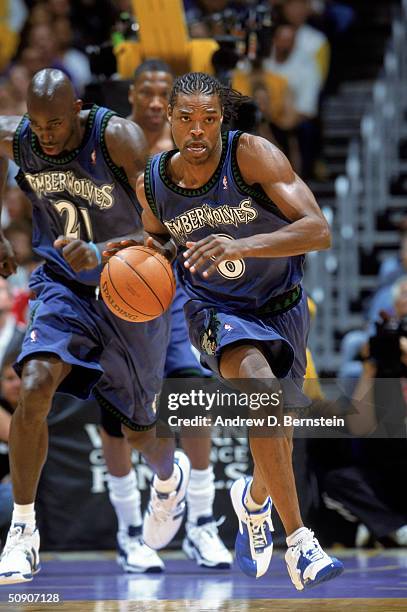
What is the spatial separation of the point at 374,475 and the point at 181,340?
1.59 meters

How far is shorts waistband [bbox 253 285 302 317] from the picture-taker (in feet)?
17.8

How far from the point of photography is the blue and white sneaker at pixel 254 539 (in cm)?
557

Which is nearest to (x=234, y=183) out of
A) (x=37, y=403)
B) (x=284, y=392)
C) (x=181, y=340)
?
(x=284, y=392)

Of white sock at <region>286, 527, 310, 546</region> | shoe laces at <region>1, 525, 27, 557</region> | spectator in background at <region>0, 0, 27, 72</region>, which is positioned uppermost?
spectator in background at <region>0, 0, 27, 72</region>

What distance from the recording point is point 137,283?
17.2 ft

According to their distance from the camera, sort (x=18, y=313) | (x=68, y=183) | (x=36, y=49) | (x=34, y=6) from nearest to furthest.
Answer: (x=68, y=183), (x=18, y=313), (x=36, y=49), (x=34, y=6)

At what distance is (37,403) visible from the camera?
5551 millimetres

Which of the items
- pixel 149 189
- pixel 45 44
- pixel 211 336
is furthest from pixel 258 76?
pixel 211 336

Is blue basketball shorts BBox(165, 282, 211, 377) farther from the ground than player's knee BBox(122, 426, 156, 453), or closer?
farther from the ground

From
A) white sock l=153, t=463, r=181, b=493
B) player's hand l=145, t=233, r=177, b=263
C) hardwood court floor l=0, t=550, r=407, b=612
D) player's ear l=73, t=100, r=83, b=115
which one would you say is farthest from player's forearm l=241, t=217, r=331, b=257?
white sock l=153, t=463, r=181, b=493

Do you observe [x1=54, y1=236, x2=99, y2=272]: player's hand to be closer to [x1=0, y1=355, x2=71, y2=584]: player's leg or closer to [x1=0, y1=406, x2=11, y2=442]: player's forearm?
[x1=0, y1=355, x2=71, y2=584]: player's leg

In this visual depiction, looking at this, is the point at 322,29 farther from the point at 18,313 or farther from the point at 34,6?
the point at 18,313

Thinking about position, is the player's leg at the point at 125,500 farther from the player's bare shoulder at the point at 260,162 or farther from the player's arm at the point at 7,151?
the player's bare shoulder at the point at 260,162

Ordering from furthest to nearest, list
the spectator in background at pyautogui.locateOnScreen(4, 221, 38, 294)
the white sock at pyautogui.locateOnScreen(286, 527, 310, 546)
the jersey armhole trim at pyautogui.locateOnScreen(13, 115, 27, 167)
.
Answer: the spectator in background at pyautogui.locateOnScreen(4, 221, 38, 294)
the jersey armhole trim at pyautogui.locateOnScreen(13, 115, 27, 167)
the white sock at pyautogui.locateOnScreen(286, 527, 310, 546)
